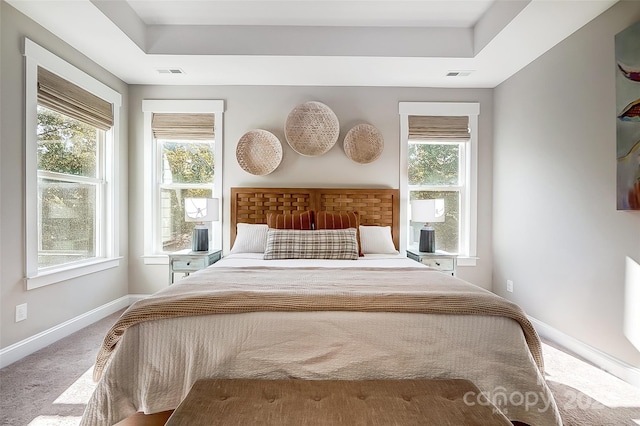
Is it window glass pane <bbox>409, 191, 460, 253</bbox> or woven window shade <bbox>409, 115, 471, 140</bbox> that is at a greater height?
woven window shade <bbox>409, 115, 471, 140</bbox>

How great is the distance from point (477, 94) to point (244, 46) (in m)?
2.64

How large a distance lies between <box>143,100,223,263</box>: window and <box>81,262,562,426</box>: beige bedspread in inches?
100.0

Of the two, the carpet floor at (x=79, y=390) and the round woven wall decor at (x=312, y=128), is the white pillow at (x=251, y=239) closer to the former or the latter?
the round woven wall decor at (x=312, y=128)

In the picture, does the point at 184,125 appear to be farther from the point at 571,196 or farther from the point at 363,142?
the point at 571,196

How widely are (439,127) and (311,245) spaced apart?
2.13 metres

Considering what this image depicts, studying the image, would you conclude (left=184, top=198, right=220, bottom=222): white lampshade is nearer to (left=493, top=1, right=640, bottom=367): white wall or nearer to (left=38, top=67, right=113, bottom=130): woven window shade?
(left=38, top=67, right=113, bottom=130): woven window shade

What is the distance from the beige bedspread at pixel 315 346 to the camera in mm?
1572

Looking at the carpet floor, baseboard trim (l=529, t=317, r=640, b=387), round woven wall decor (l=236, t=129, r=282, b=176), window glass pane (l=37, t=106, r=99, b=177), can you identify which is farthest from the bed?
round woven wall decor (l=236, t=129, r=282, b=176)

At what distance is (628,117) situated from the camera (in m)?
2.36

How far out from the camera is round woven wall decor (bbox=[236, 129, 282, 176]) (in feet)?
13.1

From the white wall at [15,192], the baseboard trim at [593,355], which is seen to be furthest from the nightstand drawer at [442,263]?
the white wall at [15,192]

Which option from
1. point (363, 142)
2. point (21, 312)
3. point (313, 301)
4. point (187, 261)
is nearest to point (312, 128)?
point (363, 142)

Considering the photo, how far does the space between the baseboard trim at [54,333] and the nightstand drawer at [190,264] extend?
89cm

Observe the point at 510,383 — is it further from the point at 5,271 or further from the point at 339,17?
the point at 5,271
